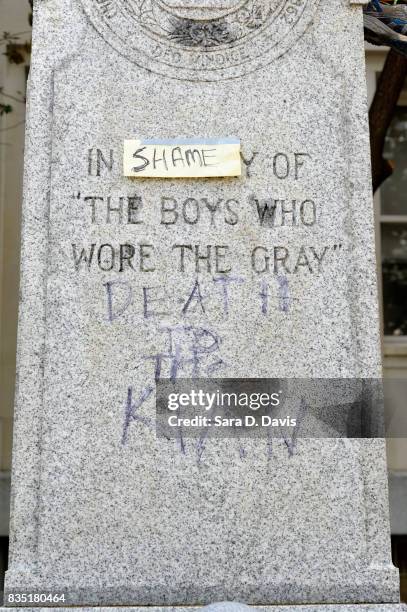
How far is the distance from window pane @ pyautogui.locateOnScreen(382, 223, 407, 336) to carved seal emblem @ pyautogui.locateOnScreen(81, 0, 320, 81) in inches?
170

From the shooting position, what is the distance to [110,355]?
11.8 feet

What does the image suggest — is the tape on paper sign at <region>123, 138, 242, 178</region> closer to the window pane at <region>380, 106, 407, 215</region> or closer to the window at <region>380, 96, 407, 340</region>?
the window at <region>380, 96, 407, 340</region>

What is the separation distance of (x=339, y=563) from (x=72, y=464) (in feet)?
3.74

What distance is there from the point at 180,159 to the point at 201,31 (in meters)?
0.62

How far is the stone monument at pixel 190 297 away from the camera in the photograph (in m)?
3.45

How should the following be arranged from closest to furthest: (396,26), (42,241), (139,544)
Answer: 1. (139,544)
2. (42,241)
3. (396,26)

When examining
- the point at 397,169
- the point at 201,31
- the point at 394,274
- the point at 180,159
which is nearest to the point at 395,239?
the point at 394,274

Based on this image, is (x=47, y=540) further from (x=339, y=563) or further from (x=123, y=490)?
(x=339, y=563)

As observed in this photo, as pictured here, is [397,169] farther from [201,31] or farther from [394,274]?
[201,31]

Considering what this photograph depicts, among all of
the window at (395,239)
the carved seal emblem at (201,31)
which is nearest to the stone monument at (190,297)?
the carved seal emblem at (201,31)

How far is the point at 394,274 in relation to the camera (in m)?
7.96

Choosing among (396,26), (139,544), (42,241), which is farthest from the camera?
(396,26)

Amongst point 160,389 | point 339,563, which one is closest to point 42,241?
point 160,389

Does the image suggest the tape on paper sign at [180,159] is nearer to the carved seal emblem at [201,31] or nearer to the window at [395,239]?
the carved seal emblem at [201,31]
